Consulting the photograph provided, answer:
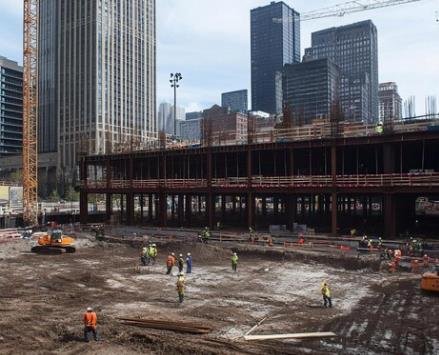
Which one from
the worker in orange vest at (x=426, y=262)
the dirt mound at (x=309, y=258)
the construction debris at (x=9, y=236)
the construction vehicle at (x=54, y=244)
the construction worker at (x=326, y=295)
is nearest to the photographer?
the construction worker at (x=326, y=295)

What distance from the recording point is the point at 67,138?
17375cm

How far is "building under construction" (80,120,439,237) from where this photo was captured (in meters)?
39.8

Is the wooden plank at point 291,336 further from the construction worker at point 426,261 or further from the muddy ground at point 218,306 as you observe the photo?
the construction worker at point 426,261

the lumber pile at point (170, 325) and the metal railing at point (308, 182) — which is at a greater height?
the metal railing at point (308, 182)

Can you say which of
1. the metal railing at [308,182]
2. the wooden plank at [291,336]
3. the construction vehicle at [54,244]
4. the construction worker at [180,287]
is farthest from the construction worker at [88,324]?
the metal railing at [308,182]

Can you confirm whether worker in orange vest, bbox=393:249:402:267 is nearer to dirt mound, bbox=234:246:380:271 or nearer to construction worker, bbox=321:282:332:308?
dirt mound, bbox=234:246:380:271

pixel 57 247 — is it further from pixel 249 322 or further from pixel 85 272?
pixel 249 322

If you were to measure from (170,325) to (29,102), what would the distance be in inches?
2075

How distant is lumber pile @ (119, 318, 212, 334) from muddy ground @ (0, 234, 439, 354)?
376 mm

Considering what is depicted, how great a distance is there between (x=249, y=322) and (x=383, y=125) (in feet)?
87.4

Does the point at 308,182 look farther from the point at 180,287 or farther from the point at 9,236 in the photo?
the point at 9,236

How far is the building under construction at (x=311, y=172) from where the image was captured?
39781 mm

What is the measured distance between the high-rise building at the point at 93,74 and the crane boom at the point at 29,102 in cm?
9327

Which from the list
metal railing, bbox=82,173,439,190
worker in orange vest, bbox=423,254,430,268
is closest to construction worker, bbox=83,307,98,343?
worker in orange vest, bbox=423,254,430,268
